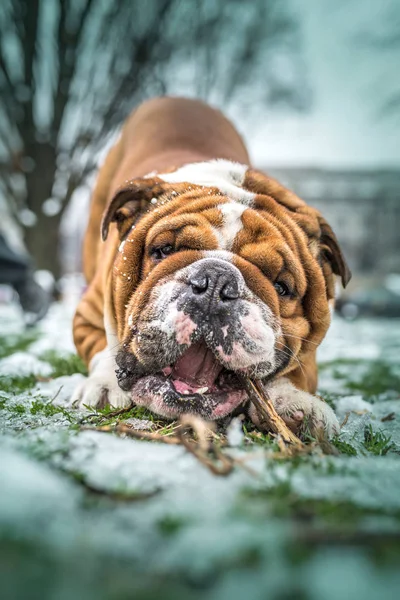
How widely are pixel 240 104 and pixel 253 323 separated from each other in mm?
11320

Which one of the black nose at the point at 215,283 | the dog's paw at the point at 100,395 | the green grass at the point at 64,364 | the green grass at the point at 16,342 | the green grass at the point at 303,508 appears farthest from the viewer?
the green grass at the point at 16,342

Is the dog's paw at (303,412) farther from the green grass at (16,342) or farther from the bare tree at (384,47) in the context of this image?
the bare tree at (384,47)

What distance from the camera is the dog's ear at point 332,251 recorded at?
112 inches

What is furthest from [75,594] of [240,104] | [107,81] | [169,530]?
[240,104]

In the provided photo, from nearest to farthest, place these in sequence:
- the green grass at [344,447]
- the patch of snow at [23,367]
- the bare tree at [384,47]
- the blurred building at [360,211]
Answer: the green grass at [344,447], the patch of snow at [23,367], the bare tree at [384,47], the blurred building at [360,211]

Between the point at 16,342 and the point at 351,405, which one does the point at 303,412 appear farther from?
the point at 16,342

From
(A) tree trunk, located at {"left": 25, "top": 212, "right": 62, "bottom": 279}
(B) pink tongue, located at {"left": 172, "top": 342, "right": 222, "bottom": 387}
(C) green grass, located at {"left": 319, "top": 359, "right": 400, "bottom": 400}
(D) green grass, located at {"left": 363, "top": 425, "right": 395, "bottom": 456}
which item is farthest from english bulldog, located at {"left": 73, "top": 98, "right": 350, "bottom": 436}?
(A) tree trunk, located at {"left": 25, "top": 212, "right": 62, "bottom": 279}

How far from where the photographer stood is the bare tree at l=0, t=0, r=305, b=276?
30.9 ft

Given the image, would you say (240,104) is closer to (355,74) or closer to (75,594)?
(355,74)

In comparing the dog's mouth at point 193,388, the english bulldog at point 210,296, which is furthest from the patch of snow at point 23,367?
the dog's mouth at point 193,388

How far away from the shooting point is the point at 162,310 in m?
2.11

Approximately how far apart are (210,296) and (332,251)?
115 cm

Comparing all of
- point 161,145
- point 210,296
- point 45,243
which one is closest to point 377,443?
point 210,296

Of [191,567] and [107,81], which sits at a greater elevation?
[191,567]
